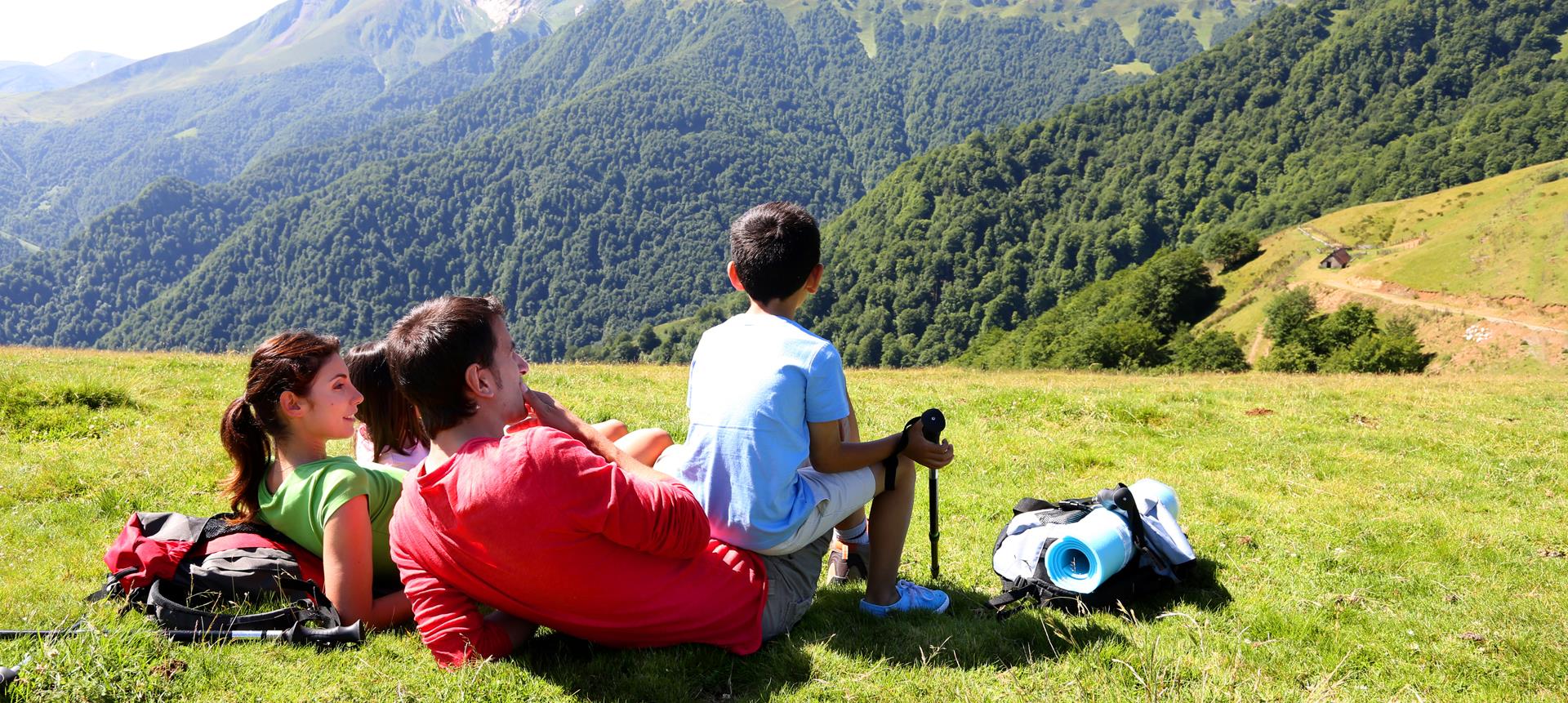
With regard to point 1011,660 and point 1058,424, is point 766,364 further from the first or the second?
point 1058,424

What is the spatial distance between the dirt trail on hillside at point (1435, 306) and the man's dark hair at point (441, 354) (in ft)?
227

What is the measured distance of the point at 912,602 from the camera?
4.80 meters

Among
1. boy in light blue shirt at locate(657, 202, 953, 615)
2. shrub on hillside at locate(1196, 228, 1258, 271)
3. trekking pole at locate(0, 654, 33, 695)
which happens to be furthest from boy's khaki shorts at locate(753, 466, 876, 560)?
shrub on hillside at locate(1196, 228, 1258, 271)

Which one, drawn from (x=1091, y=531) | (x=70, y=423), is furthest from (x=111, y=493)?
(x=1091, y=531)

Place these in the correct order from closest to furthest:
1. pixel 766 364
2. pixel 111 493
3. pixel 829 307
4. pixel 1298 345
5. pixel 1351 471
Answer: pixel 766 364 < pixel 111 493 < pixel 1351 471 < pixel 1298 345 < pixel 829 307

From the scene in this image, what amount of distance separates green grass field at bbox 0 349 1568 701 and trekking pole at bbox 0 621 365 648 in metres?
0.10

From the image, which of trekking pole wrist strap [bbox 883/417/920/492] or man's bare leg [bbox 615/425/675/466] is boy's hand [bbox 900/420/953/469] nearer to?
trekking pole wrist strap [bbox 883/417/920/492]

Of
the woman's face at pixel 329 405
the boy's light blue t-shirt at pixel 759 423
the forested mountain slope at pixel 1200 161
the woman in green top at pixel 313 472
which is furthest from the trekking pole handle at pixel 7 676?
the forested mountain slope at pixel 1200 161

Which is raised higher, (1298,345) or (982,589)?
(982,589)

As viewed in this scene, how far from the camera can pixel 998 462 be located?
9.01m

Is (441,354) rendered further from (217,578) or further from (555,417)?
(217,578)

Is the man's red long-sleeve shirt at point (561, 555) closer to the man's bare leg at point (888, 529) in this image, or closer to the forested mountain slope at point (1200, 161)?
the man's bare leg at point (888, 529)

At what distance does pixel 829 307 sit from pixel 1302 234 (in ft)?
256

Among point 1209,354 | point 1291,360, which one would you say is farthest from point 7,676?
point 1209,354
